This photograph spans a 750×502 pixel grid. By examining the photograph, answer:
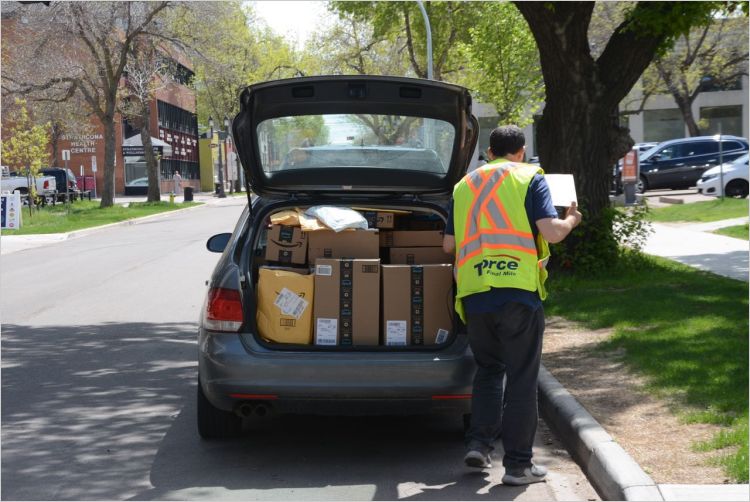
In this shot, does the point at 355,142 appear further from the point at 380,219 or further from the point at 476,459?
the point at 476,459

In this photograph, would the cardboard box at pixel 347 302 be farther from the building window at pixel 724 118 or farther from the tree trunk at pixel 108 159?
the building window at pixel 724 118

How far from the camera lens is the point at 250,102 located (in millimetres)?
6785

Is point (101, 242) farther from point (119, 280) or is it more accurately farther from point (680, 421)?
point (680, 421)

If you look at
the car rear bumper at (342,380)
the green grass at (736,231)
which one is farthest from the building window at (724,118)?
the car rear bumper at (342,380)

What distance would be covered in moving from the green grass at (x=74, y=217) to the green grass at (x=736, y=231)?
58.7ft

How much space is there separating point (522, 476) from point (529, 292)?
0.95 metres

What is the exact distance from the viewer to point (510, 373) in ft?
18.5

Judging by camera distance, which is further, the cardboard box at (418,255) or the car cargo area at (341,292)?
the cardboard box at (418,255)

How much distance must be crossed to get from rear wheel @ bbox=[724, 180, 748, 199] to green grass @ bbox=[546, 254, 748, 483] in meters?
16.2

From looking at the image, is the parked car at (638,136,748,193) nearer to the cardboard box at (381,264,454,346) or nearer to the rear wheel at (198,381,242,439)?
the cardboard box at (381,264,454,346)

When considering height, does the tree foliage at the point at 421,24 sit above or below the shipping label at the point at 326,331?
above

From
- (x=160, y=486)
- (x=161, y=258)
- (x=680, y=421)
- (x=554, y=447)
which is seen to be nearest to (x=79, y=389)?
(x=160, y=486)

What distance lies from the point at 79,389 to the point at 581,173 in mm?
7232

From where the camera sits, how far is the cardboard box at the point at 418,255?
22.4 feet
